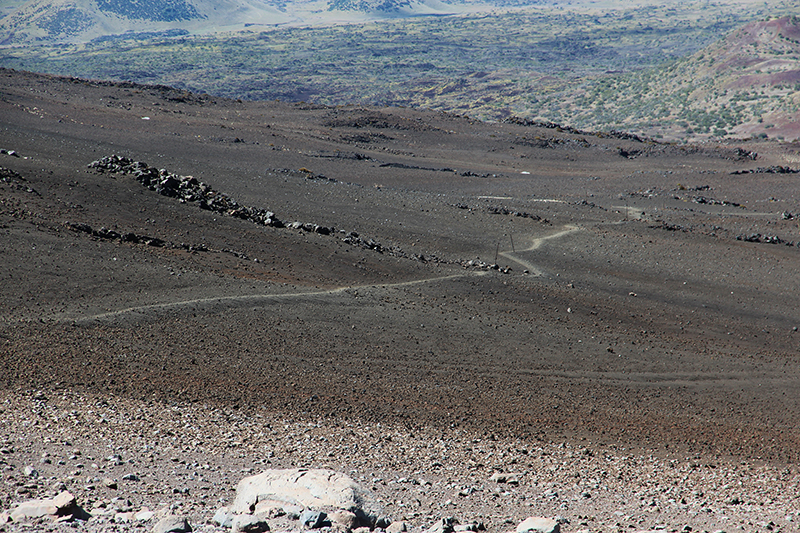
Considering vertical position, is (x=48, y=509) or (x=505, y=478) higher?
(x=48, y=509)

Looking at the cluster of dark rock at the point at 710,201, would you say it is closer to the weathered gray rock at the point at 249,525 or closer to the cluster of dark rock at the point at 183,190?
the cluster of dark rock at the point at 183,190

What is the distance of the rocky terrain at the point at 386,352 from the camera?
8.38 meters

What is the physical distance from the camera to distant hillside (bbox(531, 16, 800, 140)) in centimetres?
6800

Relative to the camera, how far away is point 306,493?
7.08m

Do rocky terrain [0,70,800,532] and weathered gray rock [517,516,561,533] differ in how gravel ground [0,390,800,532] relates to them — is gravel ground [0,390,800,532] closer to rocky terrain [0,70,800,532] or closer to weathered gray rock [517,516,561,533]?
rocky terrain [0,70,800,532]

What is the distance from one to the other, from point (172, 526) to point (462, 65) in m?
135

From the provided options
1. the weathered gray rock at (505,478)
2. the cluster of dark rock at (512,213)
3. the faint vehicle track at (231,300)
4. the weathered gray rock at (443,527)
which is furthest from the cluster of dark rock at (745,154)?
the weathered gray rock at (443,527)

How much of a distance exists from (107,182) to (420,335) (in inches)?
471

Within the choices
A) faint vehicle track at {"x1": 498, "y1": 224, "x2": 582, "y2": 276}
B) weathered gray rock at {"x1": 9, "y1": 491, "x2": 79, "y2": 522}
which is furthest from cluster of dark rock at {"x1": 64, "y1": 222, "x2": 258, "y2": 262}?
weathered gray rock at {"x1": 9, "y1": 491, "x2": 79, "y2": 522}

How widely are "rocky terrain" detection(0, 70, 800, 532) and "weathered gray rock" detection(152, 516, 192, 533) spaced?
291 millimetres

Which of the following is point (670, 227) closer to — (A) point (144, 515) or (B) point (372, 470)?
(B) point (372, 470)

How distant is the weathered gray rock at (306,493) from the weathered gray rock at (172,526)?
0.71 m

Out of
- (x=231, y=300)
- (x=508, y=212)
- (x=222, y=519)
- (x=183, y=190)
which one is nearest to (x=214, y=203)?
(x=183, y=190)

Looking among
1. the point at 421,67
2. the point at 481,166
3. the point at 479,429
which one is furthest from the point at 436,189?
the point at 421,67
